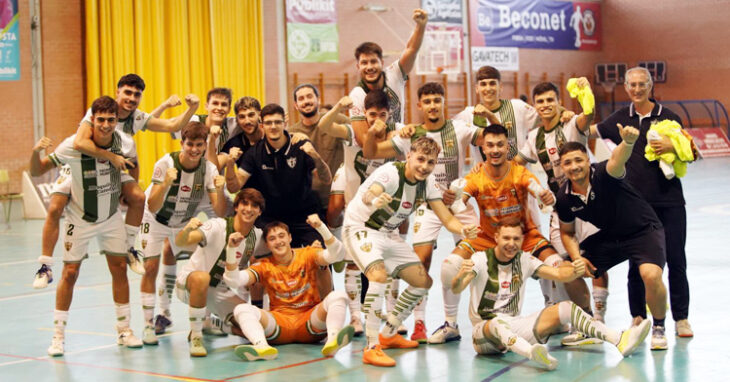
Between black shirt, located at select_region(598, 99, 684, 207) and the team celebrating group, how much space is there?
2 centimetres

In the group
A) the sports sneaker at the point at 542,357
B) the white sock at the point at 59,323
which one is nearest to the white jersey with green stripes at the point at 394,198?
the sports sneaker at the point at 542,357

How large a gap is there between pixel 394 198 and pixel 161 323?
111 inches

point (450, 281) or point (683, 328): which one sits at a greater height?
point (450, 281)

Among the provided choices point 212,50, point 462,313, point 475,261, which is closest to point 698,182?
point 212,50

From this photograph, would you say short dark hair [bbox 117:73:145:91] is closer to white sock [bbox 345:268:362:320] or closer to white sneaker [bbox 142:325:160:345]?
white sneaker [bbox 142:325:160:345]

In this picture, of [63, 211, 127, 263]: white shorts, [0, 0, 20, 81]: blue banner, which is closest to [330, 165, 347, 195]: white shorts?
[63, 211, 127, 263]: white shorts

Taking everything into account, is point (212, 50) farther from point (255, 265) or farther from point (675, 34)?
point (675, 34)

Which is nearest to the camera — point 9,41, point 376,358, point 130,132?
point 376,358

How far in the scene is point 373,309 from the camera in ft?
23.2

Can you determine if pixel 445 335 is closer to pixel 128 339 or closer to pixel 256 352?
pixel 256 352

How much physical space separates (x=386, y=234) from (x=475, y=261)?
2.57 feet

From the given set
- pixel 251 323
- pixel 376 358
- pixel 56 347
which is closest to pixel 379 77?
pixel 251 323

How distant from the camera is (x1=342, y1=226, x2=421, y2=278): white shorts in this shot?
726cm

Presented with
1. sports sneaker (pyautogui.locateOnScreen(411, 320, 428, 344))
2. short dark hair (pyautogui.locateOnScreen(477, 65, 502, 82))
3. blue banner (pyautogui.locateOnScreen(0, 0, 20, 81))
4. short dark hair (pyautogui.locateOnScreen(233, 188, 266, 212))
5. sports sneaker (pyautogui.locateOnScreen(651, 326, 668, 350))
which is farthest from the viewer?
blue banner (pyautogui.locateOnScreen(0, 0, 20, 81))
